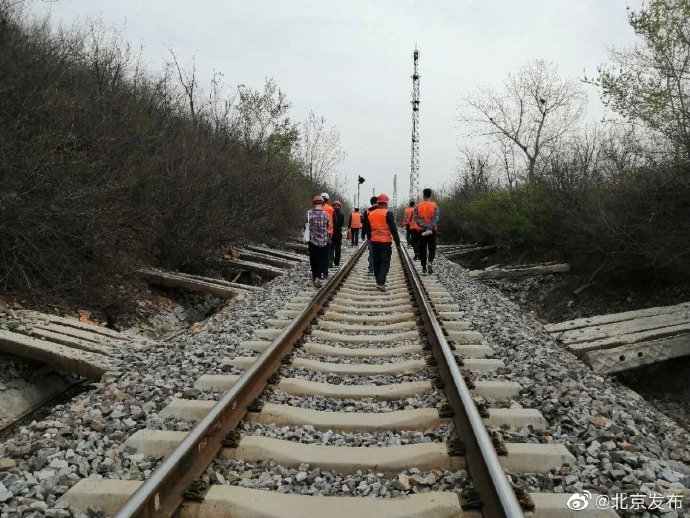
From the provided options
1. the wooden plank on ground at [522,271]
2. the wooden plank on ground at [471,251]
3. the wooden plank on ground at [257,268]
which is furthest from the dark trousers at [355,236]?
the wooden plank on ground at [257,268]

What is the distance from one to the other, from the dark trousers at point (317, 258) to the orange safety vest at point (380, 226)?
1.35 meters

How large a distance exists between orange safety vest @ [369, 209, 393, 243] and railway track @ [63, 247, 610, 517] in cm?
398

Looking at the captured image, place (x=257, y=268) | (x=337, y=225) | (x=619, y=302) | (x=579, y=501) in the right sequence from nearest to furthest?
(x=579, y=501) < (x=619, y=302) < (x=337, y=225) < (x=257, y=268)

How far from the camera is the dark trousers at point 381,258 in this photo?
10.5 meters

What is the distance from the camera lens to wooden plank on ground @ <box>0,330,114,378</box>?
5.47 m

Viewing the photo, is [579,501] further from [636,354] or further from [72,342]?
[72,342]

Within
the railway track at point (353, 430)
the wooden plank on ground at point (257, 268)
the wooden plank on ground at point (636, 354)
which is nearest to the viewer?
the railway track at point (353, 430)

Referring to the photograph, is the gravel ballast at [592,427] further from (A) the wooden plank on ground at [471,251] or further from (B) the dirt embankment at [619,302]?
(A) the wooden plank on ground at [471,251]

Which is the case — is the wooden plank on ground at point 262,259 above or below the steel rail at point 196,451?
above

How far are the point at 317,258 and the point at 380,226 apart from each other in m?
1.68

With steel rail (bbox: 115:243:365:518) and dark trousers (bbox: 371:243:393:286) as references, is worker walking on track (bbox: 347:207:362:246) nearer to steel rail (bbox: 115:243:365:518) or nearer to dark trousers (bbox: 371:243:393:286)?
dark trousers (bbox: 371:243:393:286)

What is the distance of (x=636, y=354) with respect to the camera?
259 inches

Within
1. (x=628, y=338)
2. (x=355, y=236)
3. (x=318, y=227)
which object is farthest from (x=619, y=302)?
(x=355, y=236)

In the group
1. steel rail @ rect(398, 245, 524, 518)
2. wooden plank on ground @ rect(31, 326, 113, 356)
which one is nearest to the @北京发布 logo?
steel rail @ rect(398, 245, 524, 518)
